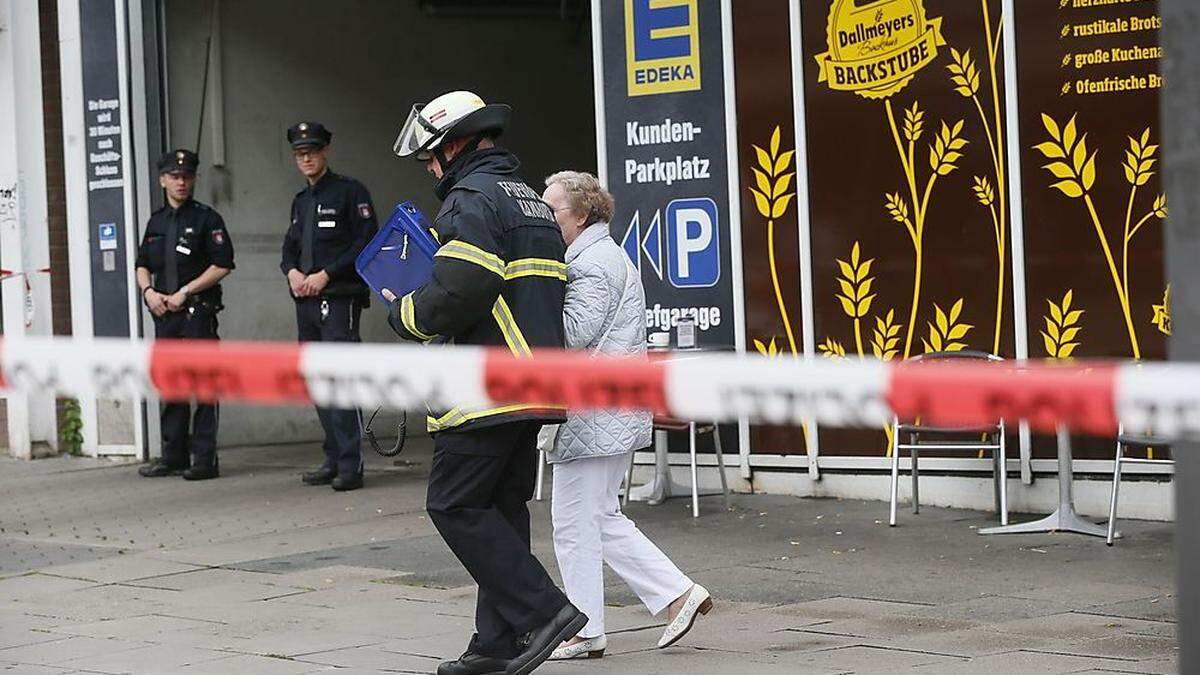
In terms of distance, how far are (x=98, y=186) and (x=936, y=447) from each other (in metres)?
6.64

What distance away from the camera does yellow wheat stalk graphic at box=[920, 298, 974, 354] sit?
31.6 feet

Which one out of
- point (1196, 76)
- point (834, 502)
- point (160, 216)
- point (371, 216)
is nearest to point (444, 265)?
point (1196, 76)

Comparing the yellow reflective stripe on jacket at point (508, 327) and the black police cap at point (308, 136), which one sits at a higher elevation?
the black police cap at point (308, 136)

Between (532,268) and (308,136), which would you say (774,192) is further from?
(532,268)

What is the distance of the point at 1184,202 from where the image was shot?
3.56 metres

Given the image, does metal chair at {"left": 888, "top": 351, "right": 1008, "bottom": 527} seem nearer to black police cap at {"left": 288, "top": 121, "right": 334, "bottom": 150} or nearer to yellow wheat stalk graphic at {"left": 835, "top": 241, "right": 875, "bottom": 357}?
yellow wheat stalk graphic at {"left": 835, "top": 241, "right": 875, "bottom": 357}

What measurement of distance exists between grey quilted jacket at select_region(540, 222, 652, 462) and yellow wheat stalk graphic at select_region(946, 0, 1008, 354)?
11.2ft

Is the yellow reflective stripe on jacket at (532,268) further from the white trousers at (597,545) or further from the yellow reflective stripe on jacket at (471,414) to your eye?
the white trousers at (597,545)

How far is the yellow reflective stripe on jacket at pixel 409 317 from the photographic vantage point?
5.93m

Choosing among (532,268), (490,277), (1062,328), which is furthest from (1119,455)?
(490,277)

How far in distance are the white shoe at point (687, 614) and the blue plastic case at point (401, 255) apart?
4.58 ft

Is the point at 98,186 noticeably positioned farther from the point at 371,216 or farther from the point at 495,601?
the point at 495,601

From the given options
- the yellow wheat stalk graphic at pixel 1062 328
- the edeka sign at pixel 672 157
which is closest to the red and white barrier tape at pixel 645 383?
the yellow wheat stalk graphic at pixel 1062 328

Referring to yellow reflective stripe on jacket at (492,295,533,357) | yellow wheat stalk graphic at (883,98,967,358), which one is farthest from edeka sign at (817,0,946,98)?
yellow reflective stripe on jacket at (492,295,533,357)
